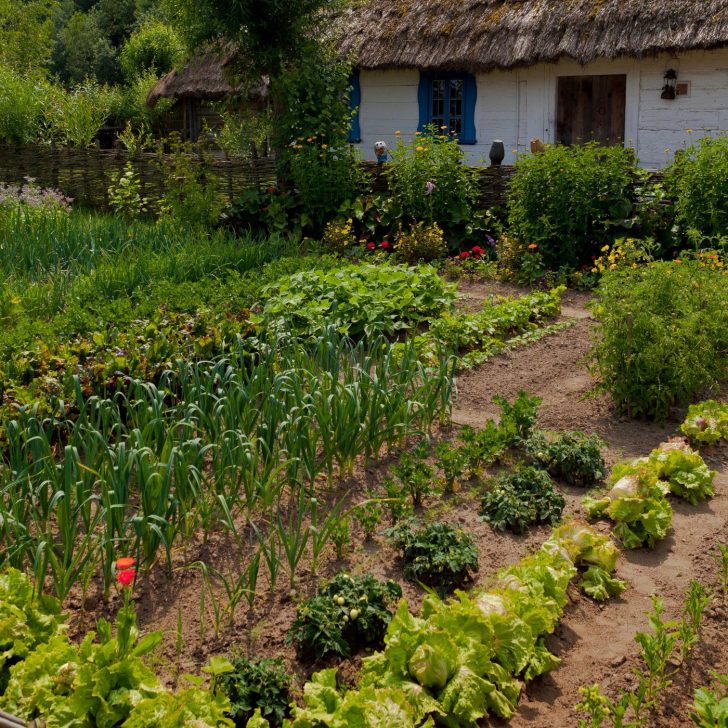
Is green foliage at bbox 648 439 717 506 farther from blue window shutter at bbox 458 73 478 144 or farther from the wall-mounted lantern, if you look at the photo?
blue window shutter at bbox 458 73 478 144

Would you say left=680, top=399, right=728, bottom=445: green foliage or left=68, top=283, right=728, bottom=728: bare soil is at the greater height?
left=680, top=399, right=728, bottom=445: green foliage

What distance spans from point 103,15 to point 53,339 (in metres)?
35.8

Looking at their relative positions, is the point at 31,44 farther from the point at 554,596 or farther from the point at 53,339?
the point at 554,596

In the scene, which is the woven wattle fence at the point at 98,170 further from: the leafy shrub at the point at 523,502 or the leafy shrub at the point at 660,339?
the leafy shrub at the point at 523,502

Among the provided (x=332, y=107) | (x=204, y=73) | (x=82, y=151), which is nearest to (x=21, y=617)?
(x=332, y=107)

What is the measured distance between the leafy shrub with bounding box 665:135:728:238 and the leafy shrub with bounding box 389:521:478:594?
545 cm

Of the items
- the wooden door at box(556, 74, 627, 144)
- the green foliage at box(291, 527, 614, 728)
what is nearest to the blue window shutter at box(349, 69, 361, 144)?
the wooden door at box(556, 74, 627, 144)

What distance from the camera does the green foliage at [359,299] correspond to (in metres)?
6.67

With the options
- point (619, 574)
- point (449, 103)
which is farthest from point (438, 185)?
point (619, 574)

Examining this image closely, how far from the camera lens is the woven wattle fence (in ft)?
37.3

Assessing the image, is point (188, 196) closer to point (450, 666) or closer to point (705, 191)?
point (705, 191)

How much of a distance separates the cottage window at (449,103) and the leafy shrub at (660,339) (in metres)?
9.08

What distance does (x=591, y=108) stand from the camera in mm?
13625

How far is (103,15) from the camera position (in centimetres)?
3753
